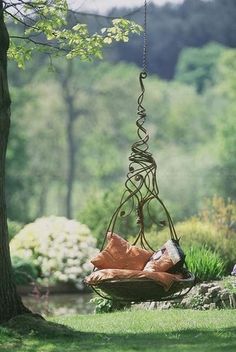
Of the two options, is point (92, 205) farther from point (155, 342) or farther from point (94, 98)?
point (94, 98)

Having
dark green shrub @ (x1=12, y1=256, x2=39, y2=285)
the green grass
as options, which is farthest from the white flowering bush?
the green grass

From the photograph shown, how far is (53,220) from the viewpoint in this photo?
44.5 feet

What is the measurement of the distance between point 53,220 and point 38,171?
40.5 ft

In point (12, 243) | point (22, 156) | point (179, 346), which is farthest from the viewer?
point (22, 156)

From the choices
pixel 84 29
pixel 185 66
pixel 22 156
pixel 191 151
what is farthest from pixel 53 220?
pixel 185 66

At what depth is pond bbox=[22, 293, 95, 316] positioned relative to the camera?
1038cm

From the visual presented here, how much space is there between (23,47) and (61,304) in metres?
5.13

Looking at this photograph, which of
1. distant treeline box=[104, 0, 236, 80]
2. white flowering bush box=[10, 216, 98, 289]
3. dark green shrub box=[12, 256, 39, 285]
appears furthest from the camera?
distant treeline box=[104, 0, 236, 80]

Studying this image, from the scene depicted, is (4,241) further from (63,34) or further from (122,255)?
Result: (63,34)

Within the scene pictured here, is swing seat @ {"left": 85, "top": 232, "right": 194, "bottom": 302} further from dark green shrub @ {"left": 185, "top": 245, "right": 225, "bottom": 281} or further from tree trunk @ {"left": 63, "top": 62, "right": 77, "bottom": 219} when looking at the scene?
tree trunk @ {"left": 63, "top": 62, "right": 77, "bottom": 219}

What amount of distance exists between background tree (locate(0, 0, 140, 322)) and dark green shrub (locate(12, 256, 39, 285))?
5.79m

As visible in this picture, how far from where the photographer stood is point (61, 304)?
1130cm

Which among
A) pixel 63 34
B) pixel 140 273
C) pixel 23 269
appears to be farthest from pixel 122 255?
pixel 23 269

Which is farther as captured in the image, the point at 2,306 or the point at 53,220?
the point at 53,220
